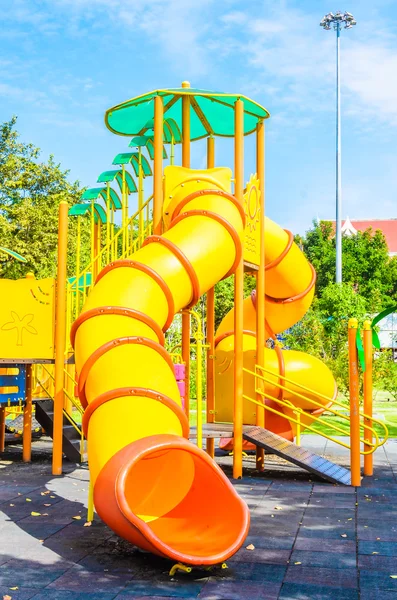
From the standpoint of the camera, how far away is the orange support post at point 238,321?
974cm

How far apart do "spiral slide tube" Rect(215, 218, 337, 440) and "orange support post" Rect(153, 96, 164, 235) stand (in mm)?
2868

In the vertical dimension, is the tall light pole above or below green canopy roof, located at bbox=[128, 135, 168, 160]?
above

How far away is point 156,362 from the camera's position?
6.55m

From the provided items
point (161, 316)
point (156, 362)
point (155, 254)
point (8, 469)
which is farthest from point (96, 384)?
point (8, 469)

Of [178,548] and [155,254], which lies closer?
[178,548]

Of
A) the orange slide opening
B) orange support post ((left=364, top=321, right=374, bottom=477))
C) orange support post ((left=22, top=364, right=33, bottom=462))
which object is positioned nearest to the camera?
the orange slide opening

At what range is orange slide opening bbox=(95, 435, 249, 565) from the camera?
5.27 meters

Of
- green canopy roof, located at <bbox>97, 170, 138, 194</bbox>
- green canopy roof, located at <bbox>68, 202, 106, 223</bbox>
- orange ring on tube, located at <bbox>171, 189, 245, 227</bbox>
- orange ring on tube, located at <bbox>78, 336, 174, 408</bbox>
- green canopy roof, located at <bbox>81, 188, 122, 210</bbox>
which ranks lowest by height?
orange ring on tube, located at <bbox>78, 336, 174, 408</bbox>

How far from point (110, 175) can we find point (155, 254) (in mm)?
3941

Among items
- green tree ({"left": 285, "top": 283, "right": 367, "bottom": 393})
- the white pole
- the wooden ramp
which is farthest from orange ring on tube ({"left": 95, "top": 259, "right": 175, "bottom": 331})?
the white pole

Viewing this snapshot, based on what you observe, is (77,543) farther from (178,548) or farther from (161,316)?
(161,316)

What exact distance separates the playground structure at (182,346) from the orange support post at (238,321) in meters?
0.02

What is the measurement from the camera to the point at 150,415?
600 centimetres

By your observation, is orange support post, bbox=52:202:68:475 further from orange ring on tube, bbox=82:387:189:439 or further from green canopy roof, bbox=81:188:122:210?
orange ring on tube, bbox=82:387:189:439
